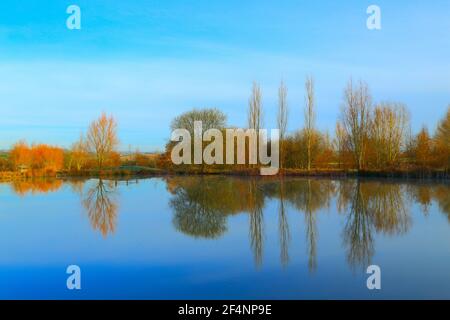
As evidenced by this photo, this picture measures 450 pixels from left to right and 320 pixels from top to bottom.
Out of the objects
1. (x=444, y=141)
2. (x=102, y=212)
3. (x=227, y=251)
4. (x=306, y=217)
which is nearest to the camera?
(x=227, y=251)

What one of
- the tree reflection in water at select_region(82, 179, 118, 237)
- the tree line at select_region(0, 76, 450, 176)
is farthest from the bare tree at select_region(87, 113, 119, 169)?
the tree reflection in water at select_region(82, 179, 118, 237)

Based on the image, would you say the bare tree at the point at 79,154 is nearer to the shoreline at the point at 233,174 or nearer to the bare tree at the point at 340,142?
the shoreline at the point at 233,174

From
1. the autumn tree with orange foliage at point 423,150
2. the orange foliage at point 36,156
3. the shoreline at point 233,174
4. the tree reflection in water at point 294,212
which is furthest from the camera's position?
the orange foliage at point 36,156

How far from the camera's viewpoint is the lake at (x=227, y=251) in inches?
130

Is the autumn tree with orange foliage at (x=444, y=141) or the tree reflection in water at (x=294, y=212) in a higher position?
the autumn tree with orange foliage at (x=444, y=141)

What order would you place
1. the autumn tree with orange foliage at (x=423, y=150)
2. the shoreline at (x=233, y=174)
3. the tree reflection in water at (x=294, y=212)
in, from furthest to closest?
the autumn tree with orange foliage at (x=423, y=150), the shoreline at (x=233, y=174), the tree reflection in water at (x=294, y=212)

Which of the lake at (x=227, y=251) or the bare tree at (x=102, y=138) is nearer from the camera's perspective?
the lake at (x=227, y=251)

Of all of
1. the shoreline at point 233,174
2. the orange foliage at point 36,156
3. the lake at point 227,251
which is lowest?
the lake at point 227,251

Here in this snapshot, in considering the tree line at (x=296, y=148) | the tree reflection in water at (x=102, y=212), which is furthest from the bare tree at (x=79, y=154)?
the tree reflection in water at (x=102, y=212)

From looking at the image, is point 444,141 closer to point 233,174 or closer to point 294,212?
point 233,174

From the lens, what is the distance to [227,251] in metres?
4.58

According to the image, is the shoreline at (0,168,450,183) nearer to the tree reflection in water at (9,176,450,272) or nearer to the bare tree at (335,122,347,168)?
the bare tree at (335,122,347,168)

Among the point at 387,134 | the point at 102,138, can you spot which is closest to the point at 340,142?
the point at 387,134
